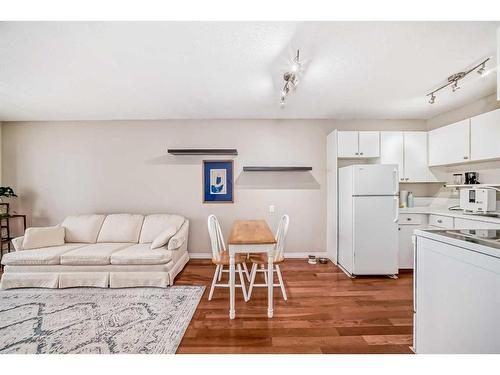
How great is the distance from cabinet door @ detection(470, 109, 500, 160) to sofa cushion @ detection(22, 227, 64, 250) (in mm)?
5886

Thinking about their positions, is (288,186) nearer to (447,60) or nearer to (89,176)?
(447,60)

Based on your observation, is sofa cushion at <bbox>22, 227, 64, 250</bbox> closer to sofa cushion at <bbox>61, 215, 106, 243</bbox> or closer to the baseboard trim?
sofa cushion at <bbox>61, 215, 106, 243</bbox>

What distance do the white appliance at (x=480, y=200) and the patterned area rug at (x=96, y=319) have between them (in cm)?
360

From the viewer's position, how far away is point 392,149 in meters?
3.37

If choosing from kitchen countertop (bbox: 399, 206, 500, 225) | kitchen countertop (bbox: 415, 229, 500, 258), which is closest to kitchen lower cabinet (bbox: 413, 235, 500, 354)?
kitchen countertop (bbox: 415, 229, 500, 258)

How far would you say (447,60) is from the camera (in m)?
1.97

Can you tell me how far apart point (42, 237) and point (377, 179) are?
483cm

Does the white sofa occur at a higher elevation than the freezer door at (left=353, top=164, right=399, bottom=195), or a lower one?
lower

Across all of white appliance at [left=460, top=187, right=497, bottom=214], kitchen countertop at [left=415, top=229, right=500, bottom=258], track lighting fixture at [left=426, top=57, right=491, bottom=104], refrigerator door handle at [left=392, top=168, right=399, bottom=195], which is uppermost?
track lighting fixture at [left=426, top=57, right=491, bottom=104]

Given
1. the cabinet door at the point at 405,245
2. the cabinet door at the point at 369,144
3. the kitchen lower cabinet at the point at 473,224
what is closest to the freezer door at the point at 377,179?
the cabinet door at the point at 369,144

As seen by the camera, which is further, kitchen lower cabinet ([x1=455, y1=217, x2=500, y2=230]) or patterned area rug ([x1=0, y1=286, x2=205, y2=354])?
kitchen lower cabinet ([x1=455, y1=217, x2=500, y2=230])

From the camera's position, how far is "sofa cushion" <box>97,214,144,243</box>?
329 cm

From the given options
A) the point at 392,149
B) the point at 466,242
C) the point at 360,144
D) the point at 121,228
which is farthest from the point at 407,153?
the point at 121,228

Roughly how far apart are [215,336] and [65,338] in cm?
127
